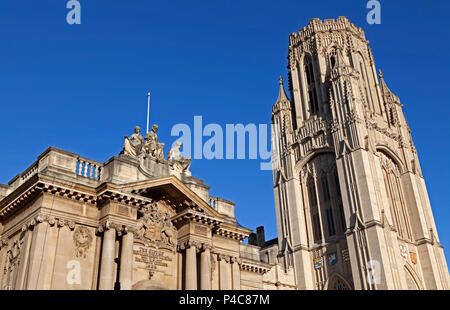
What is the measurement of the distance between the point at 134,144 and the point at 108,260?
303 inches

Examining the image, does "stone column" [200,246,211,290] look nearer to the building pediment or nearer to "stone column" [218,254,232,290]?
"stone column" [218,254,232,290]

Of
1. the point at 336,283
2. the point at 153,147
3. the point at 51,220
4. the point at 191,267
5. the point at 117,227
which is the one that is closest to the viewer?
the point at 51,220

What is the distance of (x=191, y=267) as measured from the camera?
24.8 m

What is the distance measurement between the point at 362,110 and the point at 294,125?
1097 cm

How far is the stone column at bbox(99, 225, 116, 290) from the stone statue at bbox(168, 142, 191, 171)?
6.84 metres

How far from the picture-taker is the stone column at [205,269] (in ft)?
81.9

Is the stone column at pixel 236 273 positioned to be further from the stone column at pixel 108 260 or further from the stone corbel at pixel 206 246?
the stone column at pixel 108 260

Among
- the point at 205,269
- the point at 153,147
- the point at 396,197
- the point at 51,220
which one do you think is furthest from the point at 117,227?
the point at 396,197

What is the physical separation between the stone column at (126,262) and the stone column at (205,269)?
4.40 meters

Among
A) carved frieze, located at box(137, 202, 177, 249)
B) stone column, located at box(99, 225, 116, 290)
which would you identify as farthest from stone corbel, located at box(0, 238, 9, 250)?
carved frieze, located at box(137, 202, 177, 249)

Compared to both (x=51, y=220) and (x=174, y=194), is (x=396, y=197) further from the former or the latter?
(x=51, y=220)
